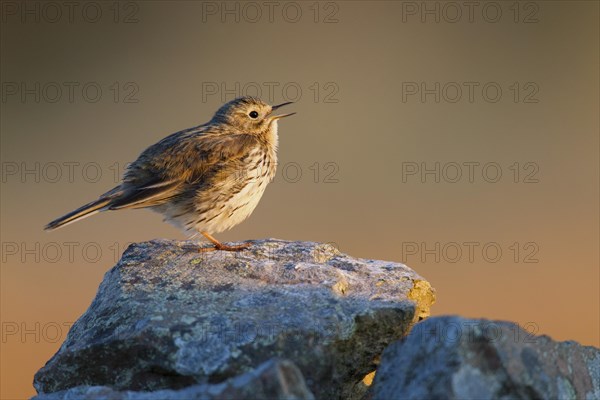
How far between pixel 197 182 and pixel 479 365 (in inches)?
166

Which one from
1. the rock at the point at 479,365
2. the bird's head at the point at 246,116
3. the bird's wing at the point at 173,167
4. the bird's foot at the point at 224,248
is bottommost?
the rock at the point at 479,365

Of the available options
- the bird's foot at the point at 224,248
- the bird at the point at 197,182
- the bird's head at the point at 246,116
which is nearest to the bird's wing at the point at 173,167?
the bird at the point at 197,182

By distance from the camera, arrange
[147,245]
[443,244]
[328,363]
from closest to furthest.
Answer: [328,363]
[147,245]
[443,244]

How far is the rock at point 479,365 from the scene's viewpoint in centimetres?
383

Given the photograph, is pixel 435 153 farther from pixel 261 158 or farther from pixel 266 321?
pixel 266 321

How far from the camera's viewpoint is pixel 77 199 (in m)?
14.6

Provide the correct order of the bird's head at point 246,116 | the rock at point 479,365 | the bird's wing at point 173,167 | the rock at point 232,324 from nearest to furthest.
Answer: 1. the rock at point 479,365
2. the rock at point 232,324
3. the bird's wing at point 173,167
4. the bird's head at point 246,116

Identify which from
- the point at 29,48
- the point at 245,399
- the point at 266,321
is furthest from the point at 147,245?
the point at 29,48

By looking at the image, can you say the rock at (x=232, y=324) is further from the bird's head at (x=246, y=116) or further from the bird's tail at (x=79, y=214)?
the bird's head at (x=246, y=116)

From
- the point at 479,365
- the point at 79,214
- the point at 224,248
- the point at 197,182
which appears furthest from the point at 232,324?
the point at 197,182

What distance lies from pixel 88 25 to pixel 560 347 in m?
15.9

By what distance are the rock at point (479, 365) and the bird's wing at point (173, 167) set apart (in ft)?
11.8

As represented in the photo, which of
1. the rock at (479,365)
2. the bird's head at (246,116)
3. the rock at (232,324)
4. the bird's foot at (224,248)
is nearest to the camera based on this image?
the rock at (479,365)

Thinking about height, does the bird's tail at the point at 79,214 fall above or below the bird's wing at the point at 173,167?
below
